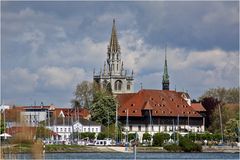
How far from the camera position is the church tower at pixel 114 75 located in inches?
7352

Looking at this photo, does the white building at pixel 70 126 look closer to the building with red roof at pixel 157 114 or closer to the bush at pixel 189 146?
the building with red roof at pixel 157 114

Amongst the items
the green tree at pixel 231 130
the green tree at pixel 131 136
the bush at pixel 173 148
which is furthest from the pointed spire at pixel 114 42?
the bush at pixel 173 148

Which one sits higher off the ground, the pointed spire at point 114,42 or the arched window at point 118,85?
the pointed spire at point 114,42

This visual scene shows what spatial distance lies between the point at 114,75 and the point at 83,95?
29412 millimetres

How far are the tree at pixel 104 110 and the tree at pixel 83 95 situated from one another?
16722 mm

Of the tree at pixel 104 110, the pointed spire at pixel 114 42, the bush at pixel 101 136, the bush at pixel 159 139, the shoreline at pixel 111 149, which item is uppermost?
the pointed spire at pixel 114 42

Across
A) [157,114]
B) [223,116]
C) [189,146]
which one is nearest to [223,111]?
[223,116]

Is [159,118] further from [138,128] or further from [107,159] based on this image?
[107,159]

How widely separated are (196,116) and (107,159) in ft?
A: 247

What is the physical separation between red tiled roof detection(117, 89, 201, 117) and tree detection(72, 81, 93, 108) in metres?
5.95

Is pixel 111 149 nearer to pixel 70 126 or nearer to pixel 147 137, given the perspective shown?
pixel 147 137

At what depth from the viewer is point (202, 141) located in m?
131

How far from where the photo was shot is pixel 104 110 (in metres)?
140

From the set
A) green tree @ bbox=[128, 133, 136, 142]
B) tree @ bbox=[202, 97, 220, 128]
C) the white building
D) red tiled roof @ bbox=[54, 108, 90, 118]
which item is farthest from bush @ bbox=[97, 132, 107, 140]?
tree @ bbox=[202, 97, 220, 128]
